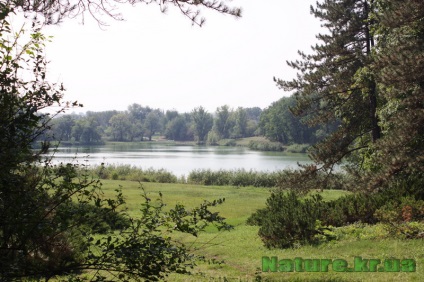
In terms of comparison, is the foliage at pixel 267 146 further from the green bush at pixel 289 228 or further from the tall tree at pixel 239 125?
the green bush at pixel 289 228

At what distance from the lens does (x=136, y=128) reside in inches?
5768

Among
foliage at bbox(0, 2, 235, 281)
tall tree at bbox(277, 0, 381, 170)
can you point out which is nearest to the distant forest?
tall tree at bbox(277, 0, 381, 170)

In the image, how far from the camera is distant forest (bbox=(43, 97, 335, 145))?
9406 centimetres

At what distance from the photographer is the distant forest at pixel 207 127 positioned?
94.1 metres

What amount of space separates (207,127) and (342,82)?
12184 cm

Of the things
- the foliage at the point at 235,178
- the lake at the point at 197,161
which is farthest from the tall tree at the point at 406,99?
the foliage at the point at 235,178

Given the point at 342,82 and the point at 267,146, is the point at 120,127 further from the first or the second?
the point at 342,82

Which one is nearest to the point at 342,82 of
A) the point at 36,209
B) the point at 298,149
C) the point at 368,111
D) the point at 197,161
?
the point at 368,111

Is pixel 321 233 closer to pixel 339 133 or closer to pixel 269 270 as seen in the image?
pixel 269 270

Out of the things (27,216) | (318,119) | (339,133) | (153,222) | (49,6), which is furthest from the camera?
(318,119)

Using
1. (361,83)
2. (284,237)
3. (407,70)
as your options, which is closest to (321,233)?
(284,237)

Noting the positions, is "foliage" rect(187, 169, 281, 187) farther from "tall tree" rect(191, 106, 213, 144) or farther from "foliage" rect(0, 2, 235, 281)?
"tall tree" rect(191, 106, 213, 144)

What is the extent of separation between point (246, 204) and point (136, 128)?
129 metres

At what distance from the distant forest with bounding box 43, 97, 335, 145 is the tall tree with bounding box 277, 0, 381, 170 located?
42776mm
